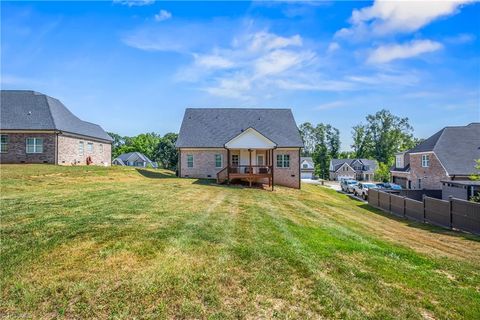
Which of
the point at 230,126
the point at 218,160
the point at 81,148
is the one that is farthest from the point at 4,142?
the point at 230,126

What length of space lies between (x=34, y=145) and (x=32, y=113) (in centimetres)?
305

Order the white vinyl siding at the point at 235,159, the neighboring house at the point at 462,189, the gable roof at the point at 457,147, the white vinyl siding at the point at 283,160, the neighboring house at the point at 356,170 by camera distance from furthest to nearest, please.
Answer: the neighboring house at the point at 356,170 < the white vinyl siding at the point at 235,159 < the white vinyl siding at the point at 283,160 < the gable roof at the point at 457,147 < the neighboring house at the point at 462,189

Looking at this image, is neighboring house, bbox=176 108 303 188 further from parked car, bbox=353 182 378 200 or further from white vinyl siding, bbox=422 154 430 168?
white vinyl siding, bbox=422 154 430 168

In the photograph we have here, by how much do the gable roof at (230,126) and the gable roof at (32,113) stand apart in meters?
9.87

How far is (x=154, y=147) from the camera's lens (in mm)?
71500

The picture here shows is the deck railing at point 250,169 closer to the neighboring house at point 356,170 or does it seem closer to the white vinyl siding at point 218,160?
the white vinyl siding at point 218,160

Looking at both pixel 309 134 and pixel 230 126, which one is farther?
pixel 309 134

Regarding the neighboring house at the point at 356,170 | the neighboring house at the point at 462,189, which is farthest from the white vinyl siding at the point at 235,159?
the neighboring house at the point at 356,170

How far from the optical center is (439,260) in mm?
7547

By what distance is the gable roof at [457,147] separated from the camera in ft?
87.1

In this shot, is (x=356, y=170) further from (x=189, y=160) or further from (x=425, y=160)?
(x=189, y=160)

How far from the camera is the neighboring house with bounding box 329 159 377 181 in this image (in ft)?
239

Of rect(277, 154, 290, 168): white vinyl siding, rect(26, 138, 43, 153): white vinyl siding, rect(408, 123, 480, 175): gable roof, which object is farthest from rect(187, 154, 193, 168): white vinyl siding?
rect(408, 123, 480, 175): gable roof

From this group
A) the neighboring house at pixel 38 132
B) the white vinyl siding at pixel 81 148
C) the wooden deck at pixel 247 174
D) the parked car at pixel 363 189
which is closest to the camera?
the wooden deck at pixel 247 174
